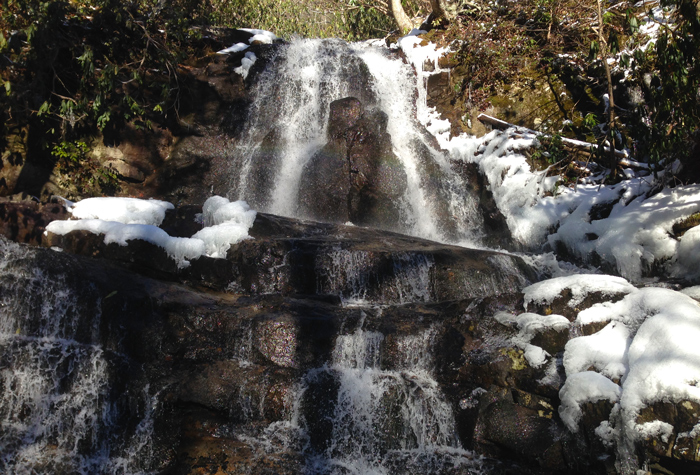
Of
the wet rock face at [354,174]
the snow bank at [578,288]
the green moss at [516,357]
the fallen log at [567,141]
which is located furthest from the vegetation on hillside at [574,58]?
the green moss at [516,357]

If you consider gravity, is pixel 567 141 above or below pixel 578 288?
above

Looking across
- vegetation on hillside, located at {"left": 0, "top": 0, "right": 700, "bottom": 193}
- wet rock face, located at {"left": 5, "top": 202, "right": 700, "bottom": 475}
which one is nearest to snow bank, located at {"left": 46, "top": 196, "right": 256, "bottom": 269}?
wet rock face, located at {"left": 5, "top": 202, "right": 700, "bottom": 475}

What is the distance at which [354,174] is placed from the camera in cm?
1014

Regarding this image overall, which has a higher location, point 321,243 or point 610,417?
point 321,243

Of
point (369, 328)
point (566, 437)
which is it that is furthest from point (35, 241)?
point (566, 437)

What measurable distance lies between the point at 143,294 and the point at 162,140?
23.8 feet

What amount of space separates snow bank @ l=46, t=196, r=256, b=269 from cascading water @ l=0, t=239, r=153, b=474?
4.46 ft

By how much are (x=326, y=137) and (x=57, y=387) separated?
824cm

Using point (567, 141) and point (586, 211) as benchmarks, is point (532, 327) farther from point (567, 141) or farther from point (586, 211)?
point (567, 141)

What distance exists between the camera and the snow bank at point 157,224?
255 inches

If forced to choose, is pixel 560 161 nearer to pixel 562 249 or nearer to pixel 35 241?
pixel 562 249

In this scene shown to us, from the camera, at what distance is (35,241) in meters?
6.57

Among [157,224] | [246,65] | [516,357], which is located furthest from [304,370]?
[246,65]

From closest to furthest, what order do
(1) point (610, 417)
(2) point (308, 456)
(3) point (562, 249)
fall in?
(1) point (610, 417), (2) point (308, 456), (3) point (562, 249)
